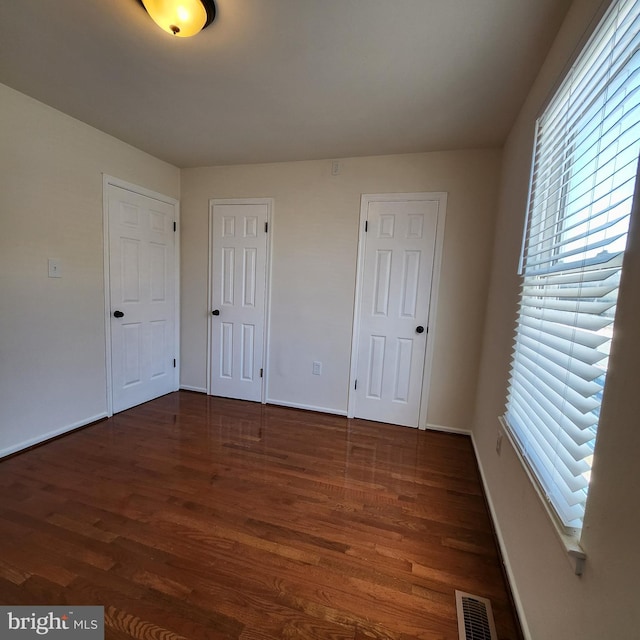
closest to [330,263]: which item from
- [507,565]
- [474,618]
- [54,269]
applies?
[54,269]

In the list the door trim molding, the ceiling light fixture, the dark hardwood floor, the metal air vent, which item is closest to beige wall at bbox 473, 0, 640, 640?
the metal air vent

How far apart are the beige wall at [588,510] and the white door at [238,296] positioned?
2.24 metres

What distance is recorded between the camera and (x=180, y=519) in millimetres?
1651

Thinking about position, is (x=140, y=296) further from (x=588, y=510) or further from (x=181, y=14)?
(x=588, y=510)

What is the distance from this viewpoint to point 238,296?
3287mm

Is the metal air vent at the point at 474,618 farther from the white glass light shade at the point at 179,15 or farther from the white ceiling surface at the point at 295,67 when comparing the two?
the white glass light shade at the point at 179,15

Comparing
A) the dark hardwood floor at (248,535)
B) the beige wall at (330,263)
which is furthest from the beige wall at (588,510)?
the beige wall at (330,263)

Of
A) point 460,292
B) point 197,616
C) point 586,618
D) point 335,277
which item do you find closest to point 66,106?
point 335,277

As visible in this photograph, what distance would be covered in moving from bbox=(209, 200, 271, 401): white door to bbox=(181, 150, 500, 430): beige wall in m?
0.12

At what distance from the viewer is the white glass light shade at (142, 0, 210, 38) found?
128 cm

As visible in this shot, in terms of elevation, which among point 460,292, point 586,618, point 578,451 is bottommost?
point 586,618

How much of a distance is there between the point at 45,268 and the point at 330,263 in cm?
224

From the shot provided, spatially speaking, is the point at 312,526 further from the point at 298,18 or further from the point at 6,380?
the point at 298,18

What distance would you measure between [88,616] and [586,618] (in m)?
1.63
